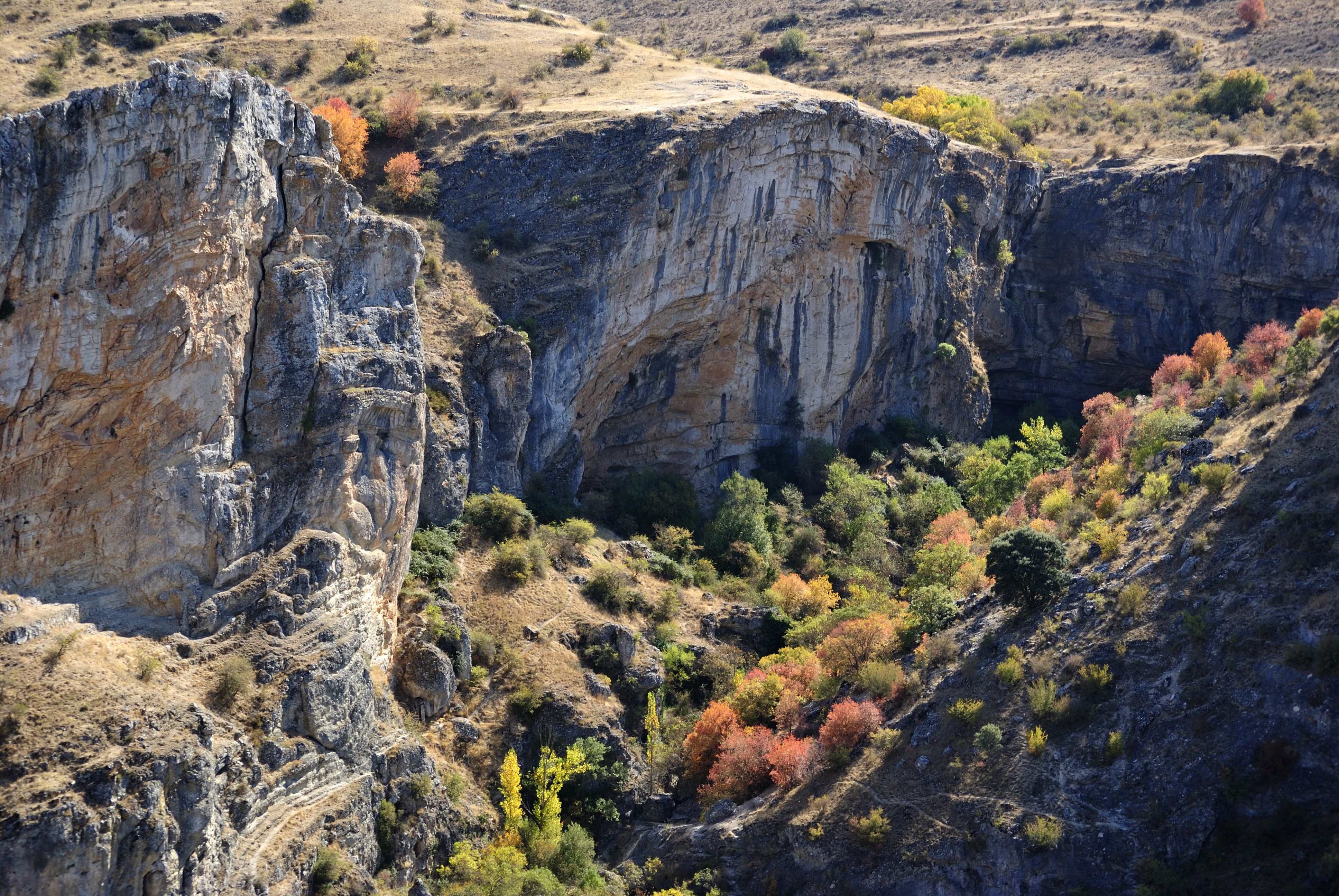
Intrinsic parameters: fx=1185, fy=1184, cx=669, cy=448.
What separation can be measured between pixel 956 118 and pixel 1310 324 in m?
30.0

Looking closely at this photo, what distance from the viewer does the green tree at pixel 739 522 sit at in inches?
1921

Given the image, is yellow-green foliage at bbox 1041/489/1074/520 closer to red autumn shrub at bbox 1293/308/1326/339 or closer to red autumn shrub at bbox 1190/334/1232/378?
red autumn shrub at bbox 1293/308/1326/339

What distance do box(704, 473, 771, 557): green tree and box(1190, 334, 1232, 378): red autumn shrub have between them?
62.2 ft

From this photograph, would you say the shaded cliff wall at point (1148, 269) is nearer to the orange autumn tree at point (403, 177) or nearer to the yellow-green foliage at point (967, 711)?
the orange autumn tree at point (403, 177)

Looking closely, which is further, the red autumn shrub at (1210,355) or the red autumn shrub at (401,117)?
the red autumn shrub at (401,117)

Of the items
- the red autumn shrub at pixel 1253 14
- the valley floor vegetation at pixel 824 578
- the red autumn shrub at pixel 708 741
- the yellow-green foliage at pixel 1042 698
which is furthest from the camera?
the red autumn shrub at pixel 1253 14

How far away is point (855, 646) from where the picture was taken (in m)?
36.2

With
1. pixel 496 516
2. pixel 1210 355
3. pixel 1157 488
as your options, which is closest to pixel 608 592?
pixel 496 516

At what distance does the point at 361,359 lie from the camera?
1330 inches

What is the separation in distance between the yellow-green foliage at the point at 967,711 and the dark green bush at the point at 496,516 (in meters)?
16.5

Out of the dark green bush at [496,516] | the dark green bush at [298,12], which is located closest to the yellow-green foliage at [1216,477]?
the dark green bush at [496,516]

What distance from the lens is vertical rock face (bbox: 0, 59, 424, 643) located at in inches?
1061

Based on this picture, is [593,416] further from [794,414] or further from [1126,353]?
[1126,353]

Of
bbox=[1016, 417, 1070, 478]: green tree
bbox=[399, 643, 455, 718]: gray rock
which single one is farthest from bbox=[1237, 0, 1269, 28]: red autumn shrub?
bbox=[399, 643, 455, 718]: gray rock
